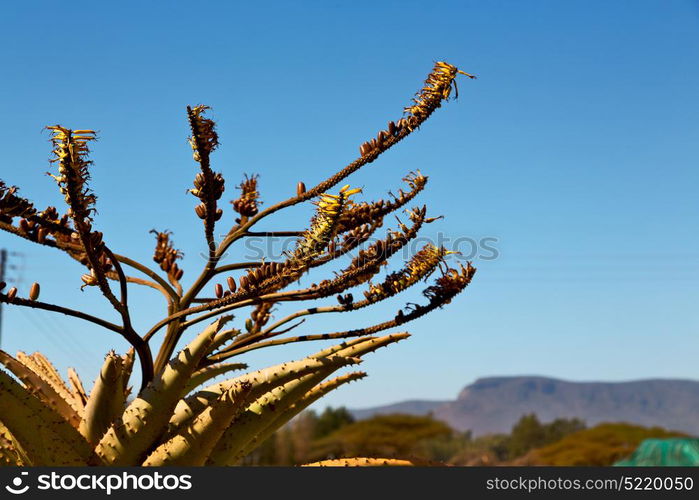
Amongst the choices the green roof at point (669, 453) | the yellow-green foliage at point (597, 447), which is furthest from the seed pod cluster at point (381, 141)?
the yellow-green foliage at point (597, 447)

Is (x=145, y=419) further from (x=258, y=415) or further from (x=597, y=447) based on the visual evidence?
(x=597, y=447)

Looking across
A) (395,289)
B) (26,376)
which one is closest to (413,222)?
(395,289)

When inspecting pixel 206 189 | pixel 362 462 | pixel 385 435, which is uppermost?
pixel 385 435

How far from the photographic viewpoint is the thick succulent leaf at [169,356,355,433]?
3205 mm

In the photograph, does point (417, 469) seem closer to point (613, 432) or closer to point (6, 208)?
point (6, 208)

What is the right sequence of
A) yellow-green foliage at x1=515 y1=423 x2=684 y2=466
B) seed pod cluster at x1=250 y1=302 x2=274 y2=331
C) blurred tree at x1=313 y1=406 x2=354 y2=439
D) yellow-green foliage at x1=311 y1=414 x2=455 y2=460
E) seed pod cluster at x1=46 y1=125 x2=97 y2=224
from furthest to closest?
blurred tree at x1=313 y1=406 x2=354 y2=439
yellow-green foliage at x1=311 y1=414 x2=455 y2=460
yellow-green foliage at x1=515 y1=423 x2=684 y2=466
seed pod cluster at x1=250 y1=302 x2=274 y2=331
seed pod cluster at x1=46 y1=125 x2=97 y2=224

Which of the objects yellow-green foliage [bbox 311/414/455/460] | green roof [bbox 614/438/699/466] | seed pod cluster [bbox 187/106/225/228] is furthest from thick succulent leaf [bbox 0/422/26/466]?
yellow-green foliage [bbox 311/414/455/460]

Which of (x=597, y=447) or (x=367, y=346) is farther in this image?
(x=597, y=447)

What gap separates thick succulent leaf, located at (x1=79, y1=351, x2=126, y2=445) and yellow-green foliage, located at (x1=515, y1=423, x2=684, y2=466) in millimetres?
40642

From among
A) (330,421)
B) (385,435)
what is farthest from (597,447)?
(330,421)

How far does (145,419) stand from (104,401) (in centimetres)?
25

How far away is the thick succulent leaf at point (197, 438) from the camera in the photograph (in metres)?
3.01

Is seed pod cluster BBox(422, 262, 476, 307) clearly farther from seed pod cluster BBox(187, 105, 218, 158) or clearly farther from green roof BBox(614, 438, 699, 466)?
green roof BBox(614, 438, 699, 466)

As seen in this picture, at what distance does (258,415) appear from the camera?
10.9 ft
